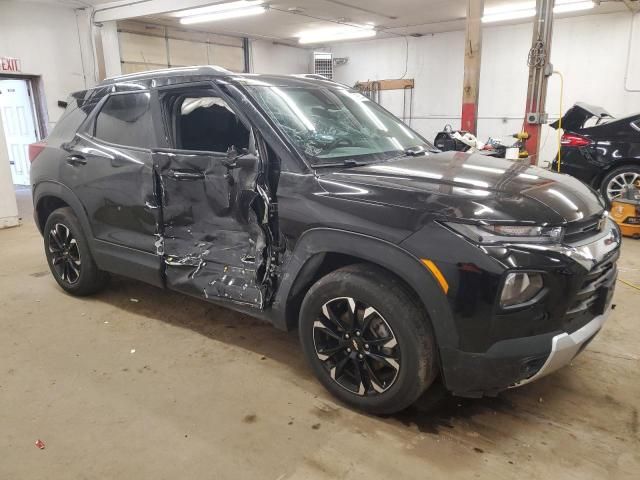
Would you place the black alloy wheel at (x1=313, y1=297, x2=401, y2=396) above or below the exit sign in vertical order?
below

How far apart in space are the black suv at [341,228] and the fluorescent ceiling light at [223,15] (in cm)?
737

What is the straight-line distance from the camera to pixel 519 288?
192cm

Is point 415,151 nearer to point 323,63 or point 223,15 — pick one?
point 223,15

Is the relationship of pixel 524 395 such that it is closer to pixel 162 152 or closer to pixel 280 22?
pixel 162 152

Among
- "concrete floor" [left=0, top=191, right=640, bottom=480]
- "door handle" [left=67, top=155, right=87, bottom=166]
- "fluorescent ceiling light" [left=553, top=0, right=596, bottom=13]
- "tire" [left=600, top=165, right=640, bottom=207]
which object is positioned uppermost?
"fluorescent ceiling light" [left=553, top=0, right=596, bottom=13]

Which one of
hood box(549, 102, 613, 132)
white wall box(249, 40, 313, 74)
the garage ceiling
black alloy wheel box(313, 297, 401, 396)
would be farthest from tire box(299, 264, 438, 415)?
white wall box(249, 40, 313, 74)

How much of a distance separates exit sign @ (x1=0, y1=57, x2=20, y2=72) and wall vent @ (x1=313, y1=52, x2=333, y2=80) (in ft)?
28.2

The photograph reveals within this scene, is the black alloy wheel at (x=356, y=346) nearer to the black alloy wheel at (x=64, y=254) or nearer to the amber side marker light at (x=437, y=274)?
the amber side marker light at (x=437, y=274)

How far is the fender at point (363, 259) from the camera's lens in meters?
2.01

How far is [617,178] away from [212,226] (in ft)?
18.5

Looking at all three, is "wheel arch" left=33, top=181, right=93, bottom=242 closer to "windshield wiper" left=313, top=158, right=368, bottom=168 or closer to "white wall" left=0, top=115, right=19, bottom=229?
"windshield wiper" left=313, top=158, right=368, bottom=168

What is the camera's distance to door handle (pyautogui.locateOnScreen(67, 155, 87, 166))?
350 cm

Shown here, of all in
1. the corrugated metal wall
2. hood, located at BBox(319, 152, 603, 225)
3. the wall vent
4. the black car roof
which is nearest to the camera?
hood, located at BBox(319, 152, 603, 225)

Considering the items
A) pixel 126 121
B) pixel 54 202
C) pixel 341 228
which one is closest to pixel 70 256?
pixel 54 202
